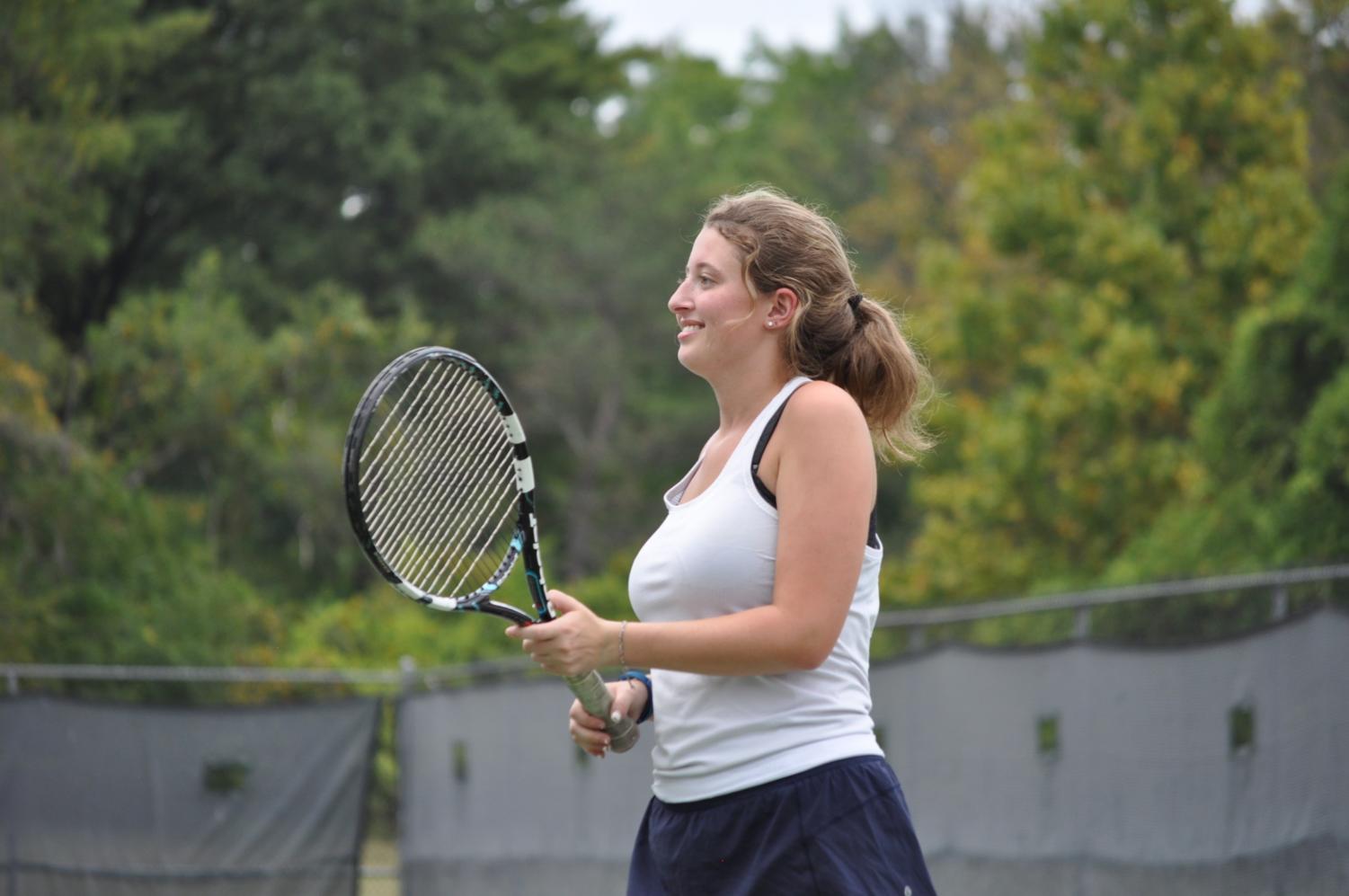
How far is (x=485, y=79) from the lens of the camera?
2503 cm

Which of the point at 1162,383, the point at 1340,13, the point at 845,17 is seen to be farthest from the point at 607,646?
the point at 845,17

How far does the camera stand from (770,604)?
2.38 m

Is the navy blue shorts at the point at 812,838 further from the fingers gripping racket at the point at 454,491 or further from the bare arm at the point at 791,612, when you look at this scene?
the fingers gripping racket at the point at 454,491

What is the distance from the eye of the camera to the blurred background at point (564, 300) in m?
11.2

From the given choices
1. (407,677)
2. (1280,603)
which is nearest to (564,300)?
(407,677)

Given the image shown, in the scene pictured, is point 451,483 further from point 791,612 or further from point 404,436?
point 791,612

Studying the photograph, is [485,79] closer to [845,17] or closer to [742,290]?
[845,17]

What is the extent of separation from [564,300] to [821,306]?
23279 millimetres

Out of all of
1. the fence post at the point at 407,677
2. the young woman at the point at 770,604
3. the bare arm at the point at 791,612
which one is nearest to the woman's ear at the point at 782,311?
the young woman at the point at 770,604

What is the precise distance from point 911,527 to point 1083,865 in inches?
879

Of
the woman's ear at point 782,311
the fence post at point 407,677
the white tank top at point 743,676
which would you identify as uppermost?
the woman's ear at point 782,311

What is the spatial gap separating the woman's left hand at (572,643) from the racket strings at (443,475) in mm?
481

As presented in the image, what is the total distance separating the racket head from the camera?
2736mm

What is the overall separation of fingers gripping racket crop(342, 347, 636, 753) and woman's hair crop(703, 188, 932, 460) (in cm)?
55
